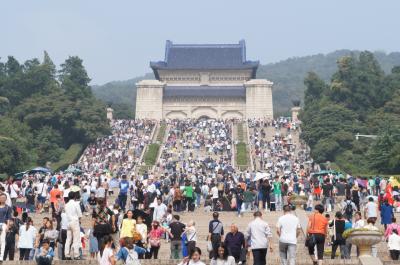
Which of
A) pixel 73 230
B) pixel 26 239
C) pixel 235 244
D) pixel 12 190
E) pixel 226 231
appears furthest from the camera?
pixel 12 190

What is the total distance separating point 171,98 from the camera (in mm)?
74625

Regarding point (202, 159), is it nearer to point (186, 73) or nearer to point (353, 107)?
point (353, 107)

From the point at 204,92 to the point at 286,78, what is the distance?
84.3 m

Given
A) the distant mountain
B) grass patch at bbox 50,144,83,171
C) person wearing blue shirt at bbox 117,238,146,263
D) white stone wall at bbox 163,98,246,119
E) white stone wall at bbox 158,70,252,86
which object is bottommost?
person wearing blue shirt at bbox 117,238,146,263

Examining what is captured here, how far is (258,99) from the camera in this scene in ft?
244

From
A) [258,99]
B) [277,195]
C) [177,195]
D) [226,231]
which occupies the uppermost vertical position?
[258,99]

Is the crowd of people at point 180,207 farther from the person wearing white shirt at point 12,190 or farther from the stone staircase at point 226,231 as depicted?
the stone staircase at point 226,231

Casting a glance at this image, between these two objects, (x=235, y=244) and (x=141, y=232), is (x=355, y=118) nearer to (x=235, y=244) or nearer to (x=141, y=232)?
(x=141, y=232)

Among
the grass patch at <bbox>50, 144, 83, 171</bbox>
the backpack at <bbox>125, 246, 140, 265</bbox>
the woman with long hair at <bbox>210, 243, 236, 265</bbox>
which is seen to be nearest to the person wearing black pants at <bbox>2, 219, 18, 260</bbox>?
the backpack at <bbox>125, 246, 140, 265</bbox>

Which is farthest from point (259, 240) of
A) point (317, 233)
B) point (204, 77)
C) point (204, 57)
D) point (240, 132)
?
point (204, 57)

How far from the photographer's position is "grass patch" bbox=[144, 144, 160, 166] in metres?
52.0

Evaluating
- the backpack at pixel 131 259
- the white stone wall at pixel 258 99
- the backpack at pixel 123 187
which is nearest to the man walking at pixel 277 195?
the backpack at pixel 123 187

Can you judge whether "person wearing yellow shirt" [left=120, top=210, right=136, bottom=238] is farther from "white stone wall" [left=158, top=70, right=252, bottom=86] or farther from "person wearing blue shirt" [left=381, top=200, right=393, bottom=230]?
"white stone wall" [left=158, top=70, right=252, bottom=86]

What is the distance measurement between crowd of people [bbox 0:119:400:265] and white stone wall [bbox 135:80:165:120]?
17109 millimetres
